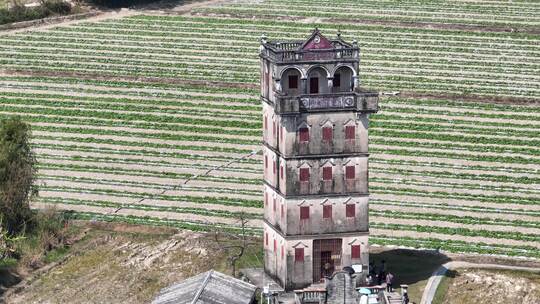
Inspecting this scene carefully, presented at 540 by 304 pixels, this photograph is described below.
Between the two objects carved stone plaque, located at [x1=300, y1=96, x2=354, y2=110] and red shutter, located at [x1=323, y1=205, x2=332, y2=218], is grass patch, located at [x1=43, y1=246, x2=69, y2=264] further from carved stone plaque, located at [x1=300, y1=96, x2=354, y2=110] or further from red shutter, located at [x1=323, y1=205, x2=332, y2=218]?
carved stone plaque, located at [x1=300, y1=96, x2=354, y2=110]

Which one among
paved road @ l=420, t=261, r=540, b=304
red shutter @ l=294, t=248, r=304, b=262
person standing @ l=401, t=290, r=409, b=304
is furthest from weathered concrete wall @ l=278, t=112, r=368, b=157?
paved road @ l=420, t=261, r=540, b=304

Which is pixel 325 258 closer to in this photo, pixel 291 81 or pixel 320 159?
pixel 320 159

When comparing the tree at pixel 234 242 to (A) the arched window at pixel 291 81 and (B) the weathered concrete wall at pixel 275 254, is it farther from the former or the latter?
(A) the arched window at pixel 291 81

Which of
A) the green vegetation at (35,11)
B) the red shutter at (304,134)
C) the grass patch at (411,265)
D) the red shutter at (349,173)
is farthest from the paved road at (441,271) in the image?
the green vegetation at (35,11)

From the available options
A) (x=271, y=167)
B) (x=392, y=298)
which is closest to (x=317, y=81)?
(x=271, y=167)

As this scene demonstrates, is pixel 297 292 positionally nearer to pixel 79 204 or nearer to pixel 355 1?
pixel 79 204

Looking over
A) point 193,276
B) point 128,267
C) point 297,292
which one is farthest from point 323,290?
point 128,267
